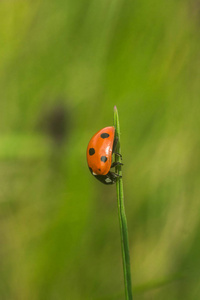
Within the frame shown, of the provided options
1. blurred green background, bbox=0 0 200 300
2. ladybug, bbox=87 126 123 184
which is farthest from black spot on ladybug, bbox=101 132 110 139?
blurred green background, bbox=0 0 200 300

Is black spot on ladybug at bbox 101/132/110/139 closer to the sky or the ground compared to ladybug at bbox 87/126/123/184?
closer to the sky

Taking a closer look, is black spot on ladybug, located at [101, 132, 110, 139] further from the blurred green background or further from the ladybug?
the blurred green background

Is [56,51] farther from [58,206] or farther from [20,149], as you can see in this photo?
[58,206]

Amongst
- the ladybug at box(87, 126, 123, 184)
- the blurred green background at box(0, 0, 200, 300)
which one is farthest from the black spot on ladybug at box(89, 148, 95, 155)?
the blurred green background at box(0, 0, 200, 300)

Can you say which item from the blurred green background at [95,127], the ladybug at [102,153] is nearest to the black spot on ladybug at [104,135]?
the ladybug at [102,153]

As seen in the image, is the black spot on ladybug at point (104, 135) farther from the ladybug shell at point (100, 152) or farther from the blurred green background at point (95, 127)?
the blurred green background at point (95, 127)

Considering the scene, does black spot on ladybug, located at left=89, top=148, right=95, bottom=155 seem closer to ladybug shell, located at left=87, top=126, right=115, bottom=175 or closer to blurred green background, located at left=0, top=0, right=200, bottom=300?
ladybug shell, located at left=87, top=126, right=115, bottom=175

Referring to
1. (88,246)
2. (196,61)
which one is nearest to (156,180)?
(88,246)
